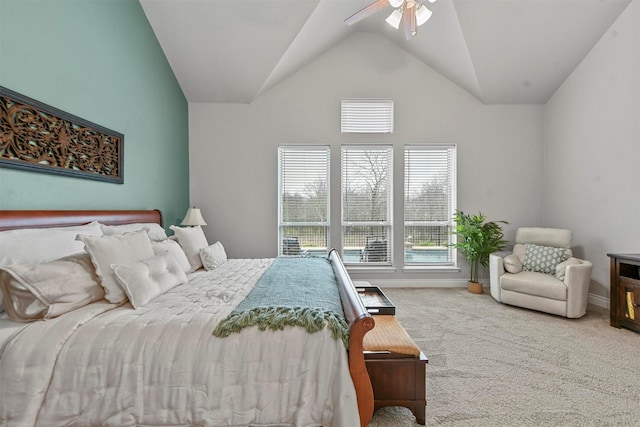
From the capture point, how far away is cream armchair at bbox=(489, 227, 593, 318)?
3373mm

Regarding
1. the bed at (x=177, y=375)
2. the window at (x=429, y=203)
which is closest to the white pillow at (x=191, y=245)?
the bed at (x=177, y=375)

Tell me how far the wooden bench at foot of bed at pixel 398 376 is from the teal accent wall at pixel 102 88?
2.53 m

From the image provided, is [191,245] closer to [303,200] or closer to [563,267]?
[303,200]

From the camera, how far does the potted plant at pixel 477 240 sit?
439cm

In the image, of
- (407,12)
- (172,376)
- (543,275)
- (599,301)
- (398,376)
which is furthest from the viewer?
(599,301)

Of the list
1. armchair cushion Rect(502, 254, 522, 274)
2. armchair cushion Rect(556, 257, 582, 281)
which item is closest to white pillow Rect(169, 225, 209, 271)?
armchair cushion Rect(502, 254, 522, 274)

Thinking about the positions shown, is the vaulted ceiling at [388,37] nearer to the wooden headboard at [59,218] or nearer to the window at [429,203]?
the window at [429,203]

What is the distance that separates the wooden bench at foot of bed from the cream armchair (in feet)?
8.72

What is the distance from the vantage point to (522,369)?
237 cm

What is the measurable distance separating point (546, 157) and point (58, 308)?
608cm

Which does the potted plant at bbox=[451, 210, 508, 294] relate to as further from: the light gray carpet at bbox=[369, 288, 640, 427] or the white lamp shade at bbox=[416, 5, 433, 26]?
the white lamp shade at bbox=[416, 5, 433, 26]

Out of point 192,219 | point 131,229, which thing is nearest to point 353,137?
point 192,219

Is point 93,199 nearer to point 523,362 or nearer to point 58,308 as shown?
point 58,308

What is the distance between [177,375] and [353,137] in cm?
408
